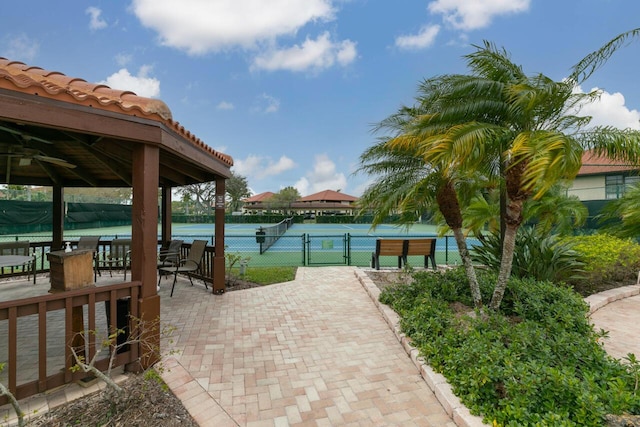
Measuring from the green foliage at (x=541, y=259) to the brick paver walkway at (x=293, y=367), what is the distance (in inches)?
126

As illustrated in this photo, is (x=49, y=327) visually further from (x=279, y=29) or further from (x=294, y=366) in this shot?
(x=279, y=29)

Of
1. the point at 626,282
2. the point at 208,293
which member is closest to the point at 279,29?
the point at 208,293

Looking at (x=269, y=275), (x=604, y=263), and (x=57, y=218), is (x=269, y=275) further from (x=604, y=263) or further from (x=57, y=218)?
(x=604, y=263)

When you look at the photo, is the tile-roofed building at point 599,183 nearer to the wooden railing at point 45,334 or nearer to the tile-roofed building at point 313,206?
the wooden railing at point 45,334

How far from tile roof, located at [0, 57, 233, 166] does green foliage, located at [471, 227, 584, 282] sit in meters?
6.48

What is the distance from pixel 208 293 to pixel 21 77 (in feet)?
14.5

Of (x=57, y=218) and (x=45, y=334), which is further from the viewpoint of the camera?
(x=57, y=218)

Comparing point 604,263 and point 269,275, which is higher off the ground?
point 604,263

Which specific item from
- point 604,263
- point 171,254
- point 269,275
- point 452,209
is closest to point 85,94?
point 171,254

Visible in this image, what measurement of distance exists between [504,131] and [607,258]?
16.3ft

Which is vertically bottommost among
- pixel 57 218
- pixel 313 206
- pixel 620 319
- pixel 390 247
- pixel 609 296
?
pixel 620 319

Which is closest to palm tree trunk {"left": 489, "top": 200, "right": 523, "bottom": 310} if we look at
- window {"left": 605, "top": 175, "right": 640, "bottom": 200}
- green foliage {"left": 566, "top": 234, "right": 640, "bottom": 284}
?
green foliage {"left": 566, "top": 234, "right": 640, "bottom": 284}

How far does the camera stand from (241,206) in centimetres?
5716

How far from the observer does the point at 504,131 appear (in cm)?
379
